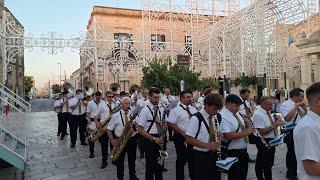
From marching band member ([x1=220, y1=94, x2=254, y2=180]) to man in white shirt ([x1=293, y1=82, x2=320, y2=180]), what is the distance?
7.49 feet

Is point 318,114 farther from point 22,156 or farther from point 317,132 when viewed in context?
point 22,156

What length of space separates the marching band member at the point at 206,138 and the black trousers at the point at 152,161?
169 centimetres

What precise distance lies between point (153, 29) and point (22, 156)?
20860 mm

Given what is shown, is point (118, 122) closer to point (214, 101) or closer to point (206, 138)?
point (206, 138)

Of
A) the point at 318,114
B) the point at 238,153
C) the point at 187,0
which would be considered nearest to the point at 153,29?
the point at 187,0

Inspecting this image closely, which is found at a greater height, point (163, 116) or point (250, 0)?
point (250, 0)

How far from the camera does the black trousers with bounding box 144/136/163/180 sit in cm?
650

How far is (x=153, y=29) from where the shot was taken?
91.0 feet

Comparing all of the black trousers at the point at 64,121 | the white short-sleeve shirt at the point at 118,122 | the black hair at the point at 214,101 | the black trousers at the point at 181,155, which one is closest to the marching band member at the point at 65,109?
the black trousers at the point at 64,121

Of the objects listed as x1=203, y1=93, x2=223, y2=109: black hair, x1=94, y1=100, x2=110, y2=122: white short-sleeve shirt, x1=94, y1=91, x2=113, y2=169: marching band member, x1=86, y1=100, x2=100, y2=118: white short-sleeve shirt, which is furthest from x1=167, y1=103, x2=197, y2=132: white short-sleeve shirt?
x1=86, y1=100, x2=100, y2=118: white short-sleeve shirt

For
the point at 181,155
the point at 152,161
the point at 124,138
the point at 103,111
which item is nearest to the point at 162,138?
the point at 152,161

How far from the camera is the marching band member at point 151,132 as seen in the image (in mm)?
6504

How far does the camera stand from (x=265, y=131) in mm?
6281

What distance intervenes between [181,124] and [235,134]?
1.96 metres
